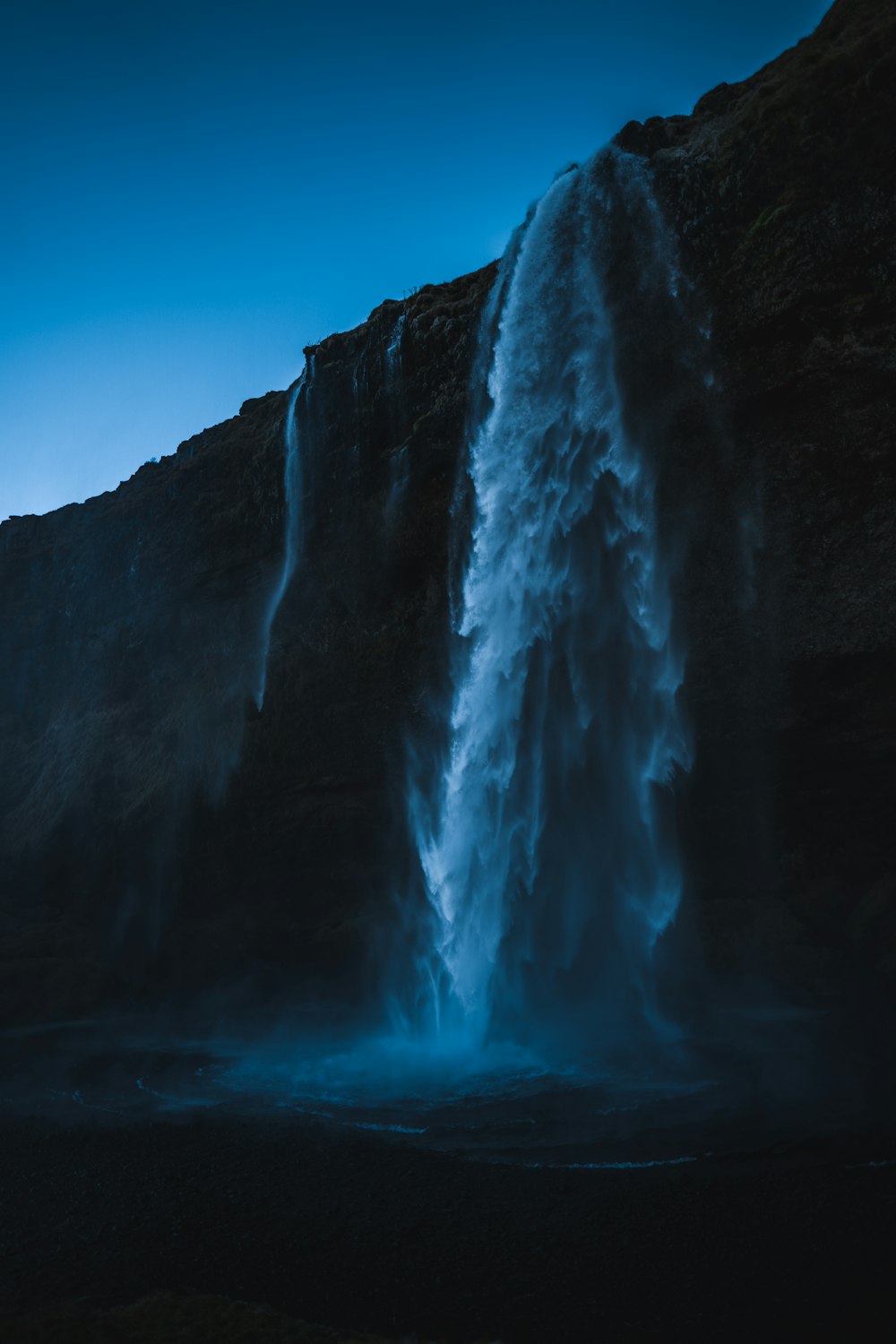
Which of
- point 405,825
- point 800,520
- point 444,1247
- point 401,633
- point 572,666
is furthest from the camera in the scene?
point 401,633

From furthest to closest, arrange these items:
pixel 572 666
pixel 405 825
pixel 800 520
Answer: pixel 405 825 → pixel 572 666 → pixel 800 520

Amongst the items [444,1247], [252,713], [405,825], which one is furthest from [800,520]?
[252,713]

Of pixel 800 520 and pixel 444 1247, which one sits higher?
pixel 800 520

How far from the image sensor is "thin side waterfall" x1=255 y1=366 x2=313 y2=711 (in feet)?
82.4

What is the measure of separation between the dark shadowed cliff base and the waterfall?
700 millimetres

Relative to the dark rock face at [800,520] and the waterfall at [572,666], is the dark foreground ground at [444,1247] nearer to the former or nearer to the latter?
the dark rock face at [800,520]

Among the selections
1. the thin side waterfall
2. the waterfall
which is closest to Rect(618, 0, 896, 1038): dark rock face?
the waterfall

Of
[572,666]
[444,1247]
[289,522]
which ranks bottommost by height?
[444,1247]

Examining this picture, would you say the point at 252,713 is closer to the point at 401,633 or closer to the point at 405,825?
the point at 401,633

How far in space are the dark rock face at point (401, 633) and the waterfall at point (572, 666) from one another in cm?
83

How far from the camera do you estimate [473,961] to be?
19.0 meters

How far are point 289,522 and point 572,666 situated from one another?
10583 millimetres

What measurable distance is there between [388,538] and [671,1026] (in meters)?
13.3

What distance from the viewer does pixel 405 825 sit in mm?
21984
